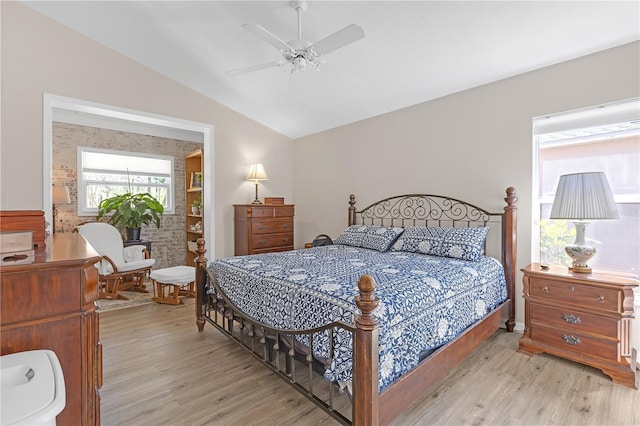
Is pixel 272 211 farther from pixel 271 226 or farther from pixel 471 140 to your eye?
pixel 471 140

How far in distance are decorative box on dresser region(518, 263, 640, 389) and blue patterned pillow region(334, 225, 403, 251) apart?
1300mm

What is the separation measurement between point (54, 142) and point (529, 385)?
6.20 meters

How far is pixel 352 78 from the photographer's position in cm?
344

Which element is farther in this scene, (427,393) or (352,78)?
(352,78)

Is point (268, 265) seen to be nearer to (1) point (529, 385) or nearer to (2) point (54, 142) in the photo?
(1) point (529, 385)

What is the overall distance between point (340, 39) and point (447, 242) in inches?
79.3

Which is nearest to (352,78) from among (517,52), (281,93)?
(281,93)

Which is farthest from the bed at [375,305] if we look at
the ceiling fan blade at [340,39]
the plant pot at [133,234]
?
the plant pot at [133,234]

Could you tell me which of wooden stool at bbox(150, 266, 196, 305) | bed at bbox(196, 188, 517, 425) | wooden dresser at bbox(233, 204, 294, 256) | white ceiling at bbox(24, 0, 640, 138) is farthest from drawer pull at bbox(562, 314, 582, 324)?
wooden stool at bbox(150, 266, 196, 305)

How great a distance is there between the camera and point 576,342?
2.31 m

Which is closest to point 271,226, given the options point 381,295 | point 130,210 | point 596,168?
point 130,210

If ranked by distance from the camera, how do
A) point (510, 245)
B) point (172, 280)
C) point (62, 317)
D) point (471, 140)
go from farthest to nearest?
point (172, 280) → point (471, 140) → point (510, 245) → point (62, 317)

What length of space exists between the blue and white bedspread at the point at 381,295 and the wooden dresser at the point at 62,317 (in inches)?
40.5

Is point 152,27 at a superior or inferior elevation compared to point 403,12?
superior
